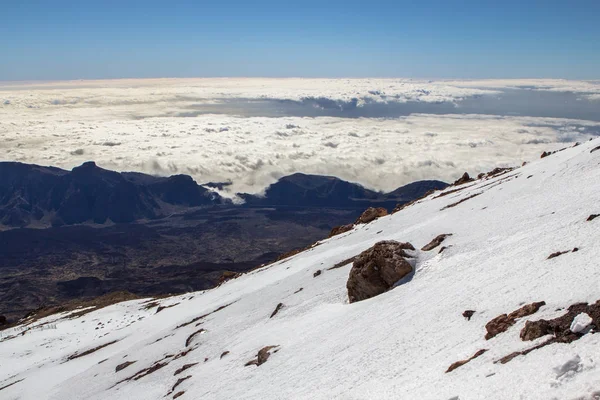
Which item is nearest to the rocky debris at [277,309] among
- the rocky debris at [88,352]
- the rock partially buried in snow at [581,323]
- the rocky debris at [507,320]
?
the rocky debris at [507,320]

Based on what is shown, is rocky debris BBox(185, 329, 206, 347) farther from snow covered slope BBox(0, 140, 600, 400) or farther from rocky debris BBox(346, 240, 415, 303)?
rocky debris BBox(346, 240, 415, 303)

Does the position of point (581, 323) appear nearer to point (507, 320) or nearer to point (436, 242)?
point (507, 320)

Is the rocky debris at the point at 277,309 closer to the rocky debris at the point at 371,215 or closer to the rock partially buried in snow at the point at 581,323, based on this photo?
the rock partially buried in snow at the point at 581,323

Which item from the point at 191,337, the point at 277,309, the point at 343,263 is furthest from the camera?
the point at 343,263

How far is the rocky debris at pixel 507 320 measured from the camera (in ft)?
48.9

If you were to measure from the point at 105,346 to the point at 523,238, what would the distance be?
136 feet

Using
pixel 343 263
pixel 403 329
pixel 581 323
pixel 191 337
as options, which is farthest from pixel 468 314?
pixel 191 337

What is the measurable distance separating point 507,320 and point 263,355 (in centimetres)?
1286

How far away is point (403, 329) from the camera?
62.7 ft

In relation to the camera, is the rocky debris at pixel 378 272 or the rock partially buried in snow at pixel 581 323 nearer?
the rock partially buried in snow at pixel 581 323

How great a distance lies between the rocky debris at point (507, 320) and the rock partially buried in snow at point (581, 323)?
7.99 ft

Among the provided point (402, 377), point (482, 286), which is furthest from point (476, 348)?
point (482, 286)

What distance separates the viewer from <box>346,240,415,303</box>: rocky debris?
1044 inches

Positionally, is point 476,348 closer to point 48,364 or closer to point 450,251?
point 450,251
